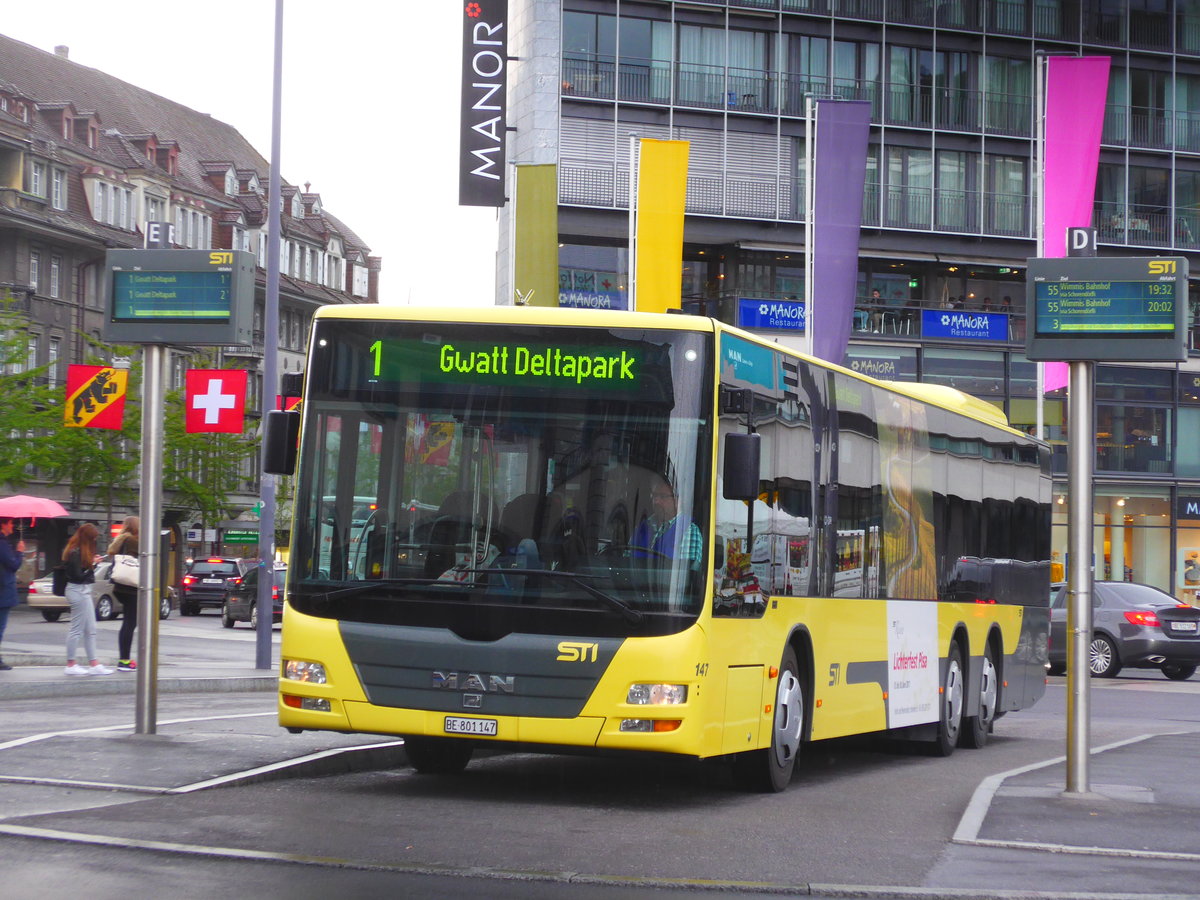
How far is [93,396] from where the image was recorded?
32.8 metres

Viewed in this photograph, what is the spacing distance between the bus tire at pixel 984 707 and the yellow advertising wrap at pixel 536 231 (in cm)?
1781

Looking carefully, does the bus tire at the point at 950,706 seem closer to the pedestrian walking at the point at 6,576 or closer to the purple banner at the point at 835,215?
the pedestrian walking at the point at 6,576

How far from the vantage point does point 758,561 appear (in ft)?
37.7

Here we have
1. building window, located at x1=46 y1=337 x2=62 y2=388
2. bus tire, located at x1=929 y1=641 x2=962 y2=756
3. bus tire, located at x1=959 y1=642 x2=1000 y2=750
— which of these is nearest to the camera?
bus tire, located at x1=929 y1=641 x2=962 y2=756

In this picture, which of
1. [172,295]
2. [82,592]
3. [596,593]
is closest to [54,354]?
[82,592]

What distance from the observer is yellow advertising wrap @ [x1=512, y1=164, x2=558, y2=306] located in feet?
113

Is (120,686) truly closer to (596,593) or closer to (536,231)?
(596,593)

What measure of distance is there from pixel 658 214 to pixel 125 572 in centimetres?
1514

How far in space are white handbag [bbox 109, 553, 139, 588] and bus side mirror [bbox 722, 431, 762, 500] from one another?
40.8 feet

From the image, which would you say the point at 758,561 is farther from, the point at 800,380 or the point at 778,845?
the point at 778,845

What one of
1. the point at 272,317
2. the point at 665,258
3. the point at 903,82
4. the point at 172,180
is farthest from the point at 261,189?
the point at 272,317

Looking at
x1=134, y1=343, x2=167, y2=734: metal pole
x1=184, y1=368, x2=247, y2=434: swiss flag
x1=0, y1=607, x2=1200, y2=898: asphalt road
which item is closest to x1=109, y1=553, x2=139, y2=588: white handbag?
x1=184, y1=368, x2=247, y2=434: swiss flag

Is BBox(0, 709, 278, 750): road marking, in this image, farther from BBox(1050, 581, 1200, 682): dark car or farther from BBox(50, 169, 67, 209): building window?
BBox(50, 169, 67, 209): building window

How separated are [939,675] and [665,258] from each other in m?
19.2
